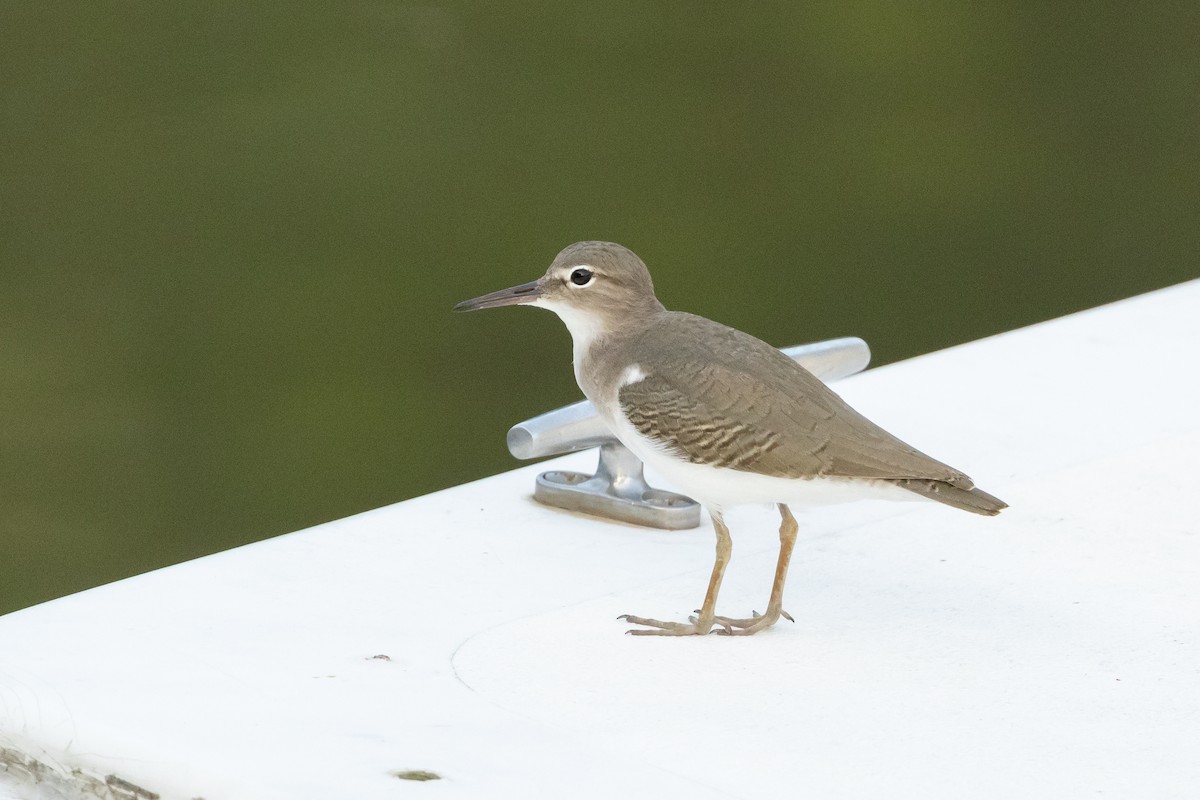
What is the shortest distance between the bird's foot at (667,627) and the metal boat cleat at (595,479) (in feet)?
1.24

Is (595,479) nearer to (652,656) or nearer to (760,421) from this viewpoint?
(760,421)

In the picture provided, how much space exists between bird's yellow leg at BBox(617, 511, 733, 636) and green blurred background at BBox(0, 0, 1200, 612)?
3.89 meters

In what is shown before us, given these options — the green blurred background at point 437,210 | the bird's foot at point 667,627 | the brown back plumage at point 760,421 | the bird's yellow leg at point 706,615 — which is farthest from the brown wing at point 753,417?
the green blurred background at point 437,210

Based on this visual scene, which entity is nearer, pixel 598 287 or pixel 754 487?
pixel 754 487

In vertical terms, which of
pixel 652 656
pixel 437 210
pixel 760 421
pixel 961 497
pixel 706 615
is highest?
pixel 437 210

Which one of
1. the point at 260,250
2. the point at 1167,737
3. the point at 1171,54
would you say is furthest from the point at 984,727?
the point at 1171,54

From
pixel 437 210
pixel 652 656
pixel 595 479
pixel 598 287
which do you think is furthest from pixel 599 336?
pixel 437 210

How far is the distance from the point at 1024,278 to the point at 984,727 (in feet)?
20.5

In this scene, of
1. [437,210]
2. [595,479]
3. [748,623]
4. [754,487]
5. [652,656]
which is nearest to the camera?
[652,656]

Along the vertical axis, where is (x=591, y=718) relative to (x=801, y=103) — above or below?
below

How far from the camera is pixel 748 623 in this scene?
7.84ft

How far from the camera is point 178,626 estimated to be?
2.29 metres

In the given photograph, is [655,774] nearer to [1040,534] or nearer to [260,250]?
[1040,534]

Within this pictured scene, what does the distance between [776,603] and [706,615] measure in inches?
4.0
